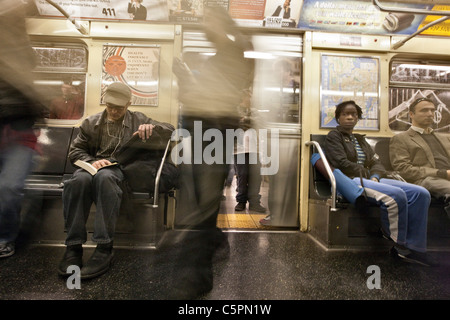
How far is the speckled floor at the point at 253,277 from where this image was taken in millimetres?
1195

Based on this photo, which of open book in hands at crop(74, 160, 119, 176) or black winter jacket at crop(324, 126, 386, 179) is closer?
open book in hands at crop(74, 160, 119, 176)

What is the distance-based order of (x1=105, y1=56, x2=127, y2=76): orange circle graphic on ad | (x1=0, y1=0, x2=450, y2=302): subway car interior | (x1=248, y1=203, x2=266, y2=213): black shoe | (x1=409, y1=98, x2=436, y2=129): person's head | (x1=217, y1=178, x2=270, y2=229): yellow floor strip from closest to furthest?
(x1=0, y1=0, x2=450, y2=302): subway car interior, (x1=409, y1=98, x2=436, y2=129): person's head, (x1=105, y1=56, x2=127, y2=76): orange circle graphic on ad, (x1=217, y1=178, x2=270, y2=229): yellow floor strip, (x1=248, y1=203, x2=266, y2=213): black shoe

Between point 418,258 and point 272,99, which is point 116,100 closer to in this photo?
point 272,99

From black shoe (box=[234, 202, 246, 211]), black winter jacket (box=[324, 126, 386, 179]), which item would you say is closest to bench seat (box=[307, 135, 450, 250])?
black winter jacket (box=[324, 126, 386, 179])

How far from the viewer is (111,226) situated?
4.90ft

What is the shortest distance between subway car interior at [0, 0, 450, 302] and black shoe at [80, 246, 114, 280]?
17 centimetres

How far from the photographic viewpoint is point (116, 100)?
5.52ft

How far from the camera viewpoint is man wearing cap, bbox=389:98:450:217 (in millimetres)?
1891

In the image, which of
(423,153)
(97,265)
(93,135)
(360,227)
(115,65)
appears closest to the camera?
(97,265)

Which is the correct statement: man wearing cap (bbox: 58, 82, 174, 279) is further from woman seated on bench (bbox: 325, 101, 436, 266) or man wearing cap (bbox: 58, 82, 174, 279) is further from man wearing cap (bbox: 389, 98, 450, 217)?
man wearing cap (bbox: 389, 98, 450, 217)

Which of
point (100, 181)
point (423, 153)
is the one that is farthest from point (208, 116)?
point (423, 153)

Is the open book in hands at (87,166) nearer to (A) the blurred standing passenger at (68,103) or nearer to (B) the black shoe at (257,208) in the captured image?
(A) the blurred standing passenger at (68,103)

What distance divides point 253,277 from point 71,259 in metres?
1.17

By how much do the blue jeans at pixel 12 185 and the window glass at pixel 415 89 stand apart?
3.56m
